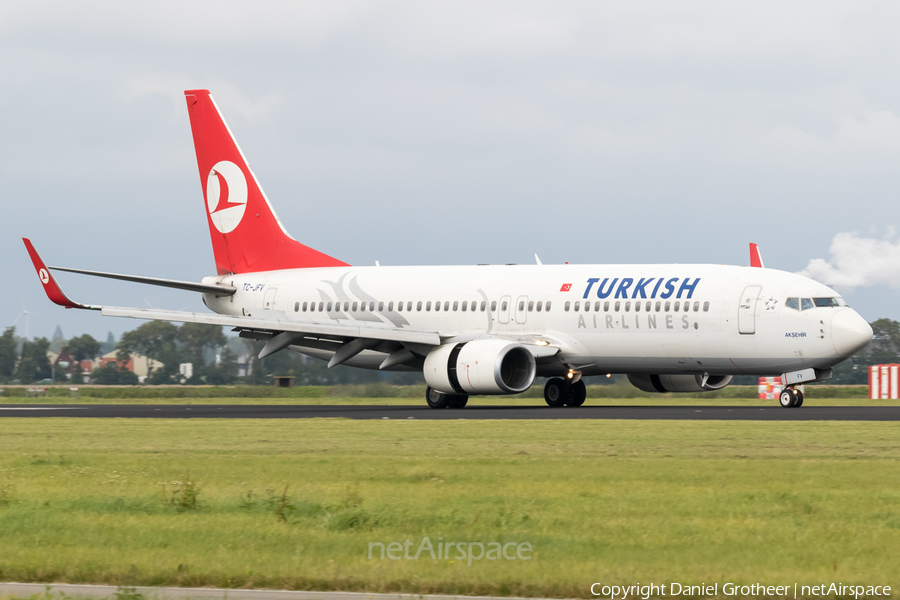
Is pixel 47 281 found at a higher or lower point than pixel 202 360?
higher

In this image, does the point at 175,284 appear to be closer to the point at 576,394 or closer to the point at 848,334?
the point at 576,394

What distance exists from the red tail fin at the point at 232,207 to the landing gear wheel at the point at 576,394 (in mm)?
11784

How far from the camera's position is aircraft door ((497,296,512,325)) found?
37125 mm

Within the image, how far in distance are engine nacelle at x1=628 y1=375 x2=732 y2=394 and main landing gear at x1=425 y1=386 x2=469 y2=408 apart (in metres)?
5.70

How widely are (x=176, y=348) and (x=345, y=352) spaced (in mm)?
30800

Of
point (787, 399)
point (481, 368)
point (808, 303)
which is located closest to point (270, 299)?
point (481, 368)

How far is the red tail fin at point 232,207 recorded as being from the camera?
44281 mm

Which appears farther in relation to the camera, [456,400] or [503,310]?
[503,310]

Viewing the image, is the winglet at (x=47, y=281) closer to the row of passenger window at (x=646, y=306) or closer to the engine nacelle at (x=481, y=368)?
the engine nacelle at (x=481, y=368)

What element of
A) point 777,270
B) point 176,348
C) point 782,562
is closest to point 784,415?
point 777,270

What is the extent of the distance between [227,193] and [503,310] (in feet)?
44.8

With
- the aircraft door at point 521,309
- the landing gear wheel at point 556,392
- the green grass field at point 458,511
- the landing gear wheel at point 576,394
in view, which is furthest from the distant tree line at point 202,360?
the green grass field at point 458,511

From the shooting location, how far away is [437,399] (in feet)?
121

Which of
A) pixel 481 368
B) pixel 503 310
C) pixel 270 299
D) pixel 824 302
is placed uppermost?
pixel 270 299
